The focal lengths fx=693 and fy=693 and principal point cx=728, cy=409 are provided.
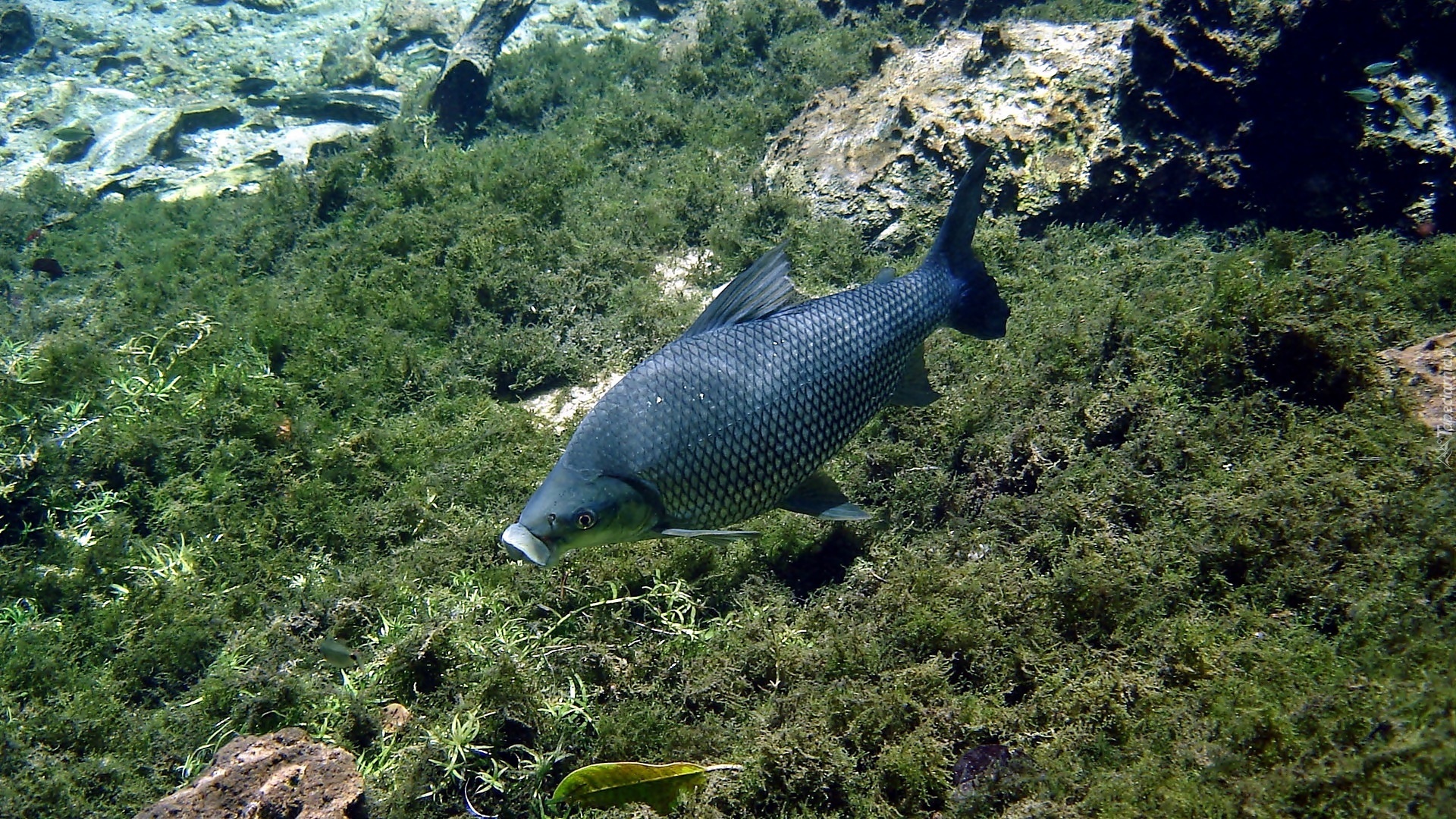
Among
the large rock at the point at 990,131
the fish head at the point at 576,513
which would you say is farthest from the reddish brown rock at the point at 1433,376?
the fish head at the point at 576,513

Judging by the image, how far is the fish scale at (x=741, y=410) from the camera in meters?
2.86

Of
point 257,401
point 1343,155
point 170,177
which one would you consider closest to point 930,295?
point 1343,155

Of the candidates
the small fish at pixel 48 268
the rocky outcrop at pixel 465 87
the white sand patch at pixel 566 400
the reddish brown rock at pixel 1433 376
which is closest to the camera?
the reddish brown rock at pixel 1433 376

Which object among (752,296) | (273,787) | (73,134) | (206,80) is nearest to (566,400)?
(752,296)

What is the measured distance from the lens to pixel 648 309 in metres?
5.44

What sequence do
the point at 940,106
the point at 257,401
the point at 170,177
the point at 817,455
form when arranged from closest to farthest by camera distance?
1. the point at 817,455
2. the point at 257,401
3. the point at 940,106
4. the point at 170,177

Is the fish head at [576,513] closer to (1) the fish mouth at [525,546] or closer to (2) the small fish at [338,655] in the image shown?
(1) the fish mouth at [525,546]

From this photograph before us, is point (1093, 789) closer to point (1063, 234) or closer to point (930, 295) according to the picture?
point (930, 295)

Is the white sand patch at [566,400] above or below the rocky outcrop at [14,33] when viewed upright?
above

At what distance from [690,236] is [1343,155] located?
4.96 metres

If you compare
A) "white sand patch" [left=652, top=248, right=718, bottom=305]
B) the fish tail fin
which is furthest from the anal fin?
"white sand patch" [left=652, top=248, right=718, bottom=305]

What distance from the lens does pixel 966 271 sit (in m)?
3.50

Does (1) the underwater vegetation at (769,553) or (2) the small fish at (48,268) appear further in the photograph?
(2) the small fish at (48,268)

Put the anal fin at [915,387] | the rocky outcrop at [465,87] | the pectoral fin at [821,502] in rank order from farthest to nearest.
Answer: the rocky outcrop at [465,87] < the anal fin at [915,387] < the pectoral fin at [821,502]
